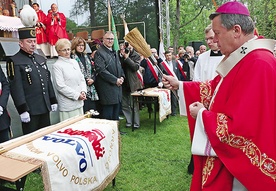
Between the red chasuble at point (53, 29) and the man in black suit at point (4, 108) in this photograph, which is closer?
the man in black suit at point (4, 108)

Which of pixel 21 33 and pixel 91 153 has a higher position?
pixel 21 33

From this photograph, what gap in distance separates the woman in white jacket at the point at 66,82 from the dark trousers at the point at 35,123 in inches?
15.3

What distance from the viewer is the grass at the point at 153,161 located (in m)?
3.34

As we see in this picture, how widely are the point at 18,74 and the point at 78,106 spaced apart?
3.64 ft

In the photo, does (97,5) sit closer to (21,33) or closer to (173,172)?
(21,33)

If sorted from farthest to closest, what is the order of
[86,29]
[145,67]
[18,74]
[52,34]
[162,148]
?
1. [86,29]
2. [52,34]
3. [145,67]
4. [162,148]
5. [18,74]

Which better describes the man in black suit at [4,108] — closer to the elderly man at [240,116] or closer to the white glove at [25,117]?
the white glove at [25,117]

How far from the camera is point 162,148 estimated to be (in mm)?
4684

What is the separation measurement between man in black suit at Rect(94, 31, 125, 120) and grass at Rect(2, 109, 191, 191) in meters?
0.82

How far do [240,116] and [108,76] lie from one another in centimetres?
358

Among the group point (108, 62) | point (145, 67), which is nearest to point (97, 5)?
point (145, 67)

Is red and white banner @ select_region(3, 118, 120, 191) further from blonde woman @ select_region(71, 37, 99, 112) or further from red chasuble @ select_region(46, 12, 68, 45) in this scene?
red chasuble @ select_region(46, 12, 68, 45)

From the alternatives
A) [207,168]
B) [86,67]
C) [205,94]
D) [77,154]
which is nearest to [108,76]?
[86,67]

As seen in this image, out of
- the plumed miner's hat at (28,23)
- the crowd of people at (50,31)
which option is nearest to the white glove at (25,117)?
the plumed miner's hat at (28,23)
